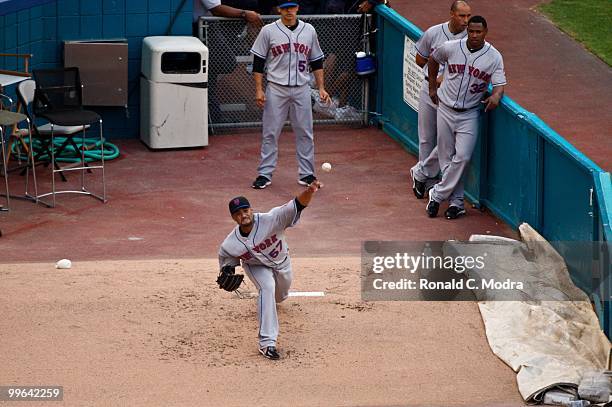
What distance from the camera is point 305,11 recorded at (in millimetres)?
16719

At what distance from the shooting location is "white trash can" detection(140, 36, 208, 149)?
15203 millimetres

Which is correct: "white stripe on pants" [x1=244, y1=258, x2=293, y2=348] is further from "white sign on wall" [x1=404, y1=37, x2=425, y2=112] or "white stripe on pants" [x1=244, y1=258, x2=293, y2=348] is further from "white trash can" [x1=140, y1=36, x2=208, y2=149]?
"white trash can" [x1=140, y1=36, x2=208, y2=149]

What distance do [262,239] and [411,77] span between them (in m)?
6.06

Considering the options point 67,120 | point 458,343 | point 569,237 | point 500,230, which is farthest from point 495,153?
point 67,120

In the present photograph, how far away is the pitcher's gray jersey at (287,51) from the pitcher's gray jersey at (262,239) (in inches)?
174

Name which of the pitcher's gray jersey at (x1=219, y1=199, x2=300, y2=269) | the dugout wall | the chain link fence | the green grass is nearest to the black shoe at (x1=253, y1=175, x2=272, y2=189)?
the dugout wall

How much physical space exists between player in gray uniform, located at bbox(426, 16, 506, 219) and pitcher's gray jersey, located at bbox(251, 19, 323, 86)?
155cm

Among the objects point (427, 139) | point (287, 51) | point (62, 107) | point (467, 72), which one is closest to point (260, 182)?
point (287, 51)

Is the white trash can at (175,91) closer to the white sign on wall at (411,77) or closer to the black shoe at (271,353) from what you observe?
the white sign on wall at (411,77)

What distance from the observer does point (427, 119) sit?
13.6 m

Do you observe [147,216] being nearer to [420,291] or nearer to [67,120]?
[67,120]

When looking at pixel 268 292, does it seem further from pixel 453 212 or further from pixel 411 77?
pixel 411 77

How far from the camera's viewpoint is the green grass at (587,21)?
18891mm

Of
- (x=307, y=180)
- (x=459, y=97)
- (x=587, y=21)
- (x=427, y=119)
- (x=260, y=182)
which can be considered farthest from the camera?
(x=587, y=21)
